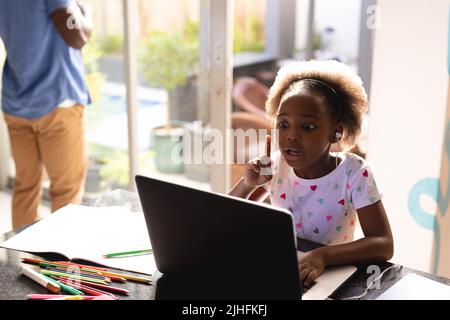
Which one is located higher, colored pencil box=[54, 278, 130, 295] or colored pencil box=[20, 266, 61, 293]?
colored pencil box=[20, 266, 61, 293]

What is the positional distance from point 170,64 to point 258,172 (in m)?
2.15

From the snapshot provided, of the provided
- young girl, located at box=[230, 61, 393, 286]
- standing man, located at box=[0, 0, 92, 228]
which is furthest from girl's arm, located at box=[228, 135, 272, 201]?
standing man, located at box=[0, 0, 92, 228]

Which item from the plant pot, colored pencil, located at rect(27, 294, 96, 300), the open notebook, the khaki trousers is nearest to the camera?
colored pencil, located at rect(27, 294, 96, 300)

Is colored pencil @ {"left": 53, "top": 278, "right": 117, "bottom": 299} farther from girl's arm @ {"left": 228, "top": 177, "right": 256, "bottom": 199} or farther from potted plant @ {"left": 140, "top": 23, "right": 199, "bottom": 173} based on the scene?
potted plant @ {"left": 140, "top": 23, "right": 199, "bottom": 173}

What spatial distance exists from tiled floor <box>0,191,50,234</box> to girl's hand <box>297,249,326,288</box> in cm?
244

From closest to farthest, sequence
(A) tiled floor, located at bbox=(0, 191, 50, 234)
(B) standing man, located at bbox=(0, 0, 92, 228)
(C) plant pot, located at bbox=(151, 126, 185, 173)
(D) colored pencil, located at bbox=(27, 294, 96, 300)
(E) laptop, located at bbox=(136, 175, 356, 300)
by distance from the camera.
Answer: (E) laptop, located at bbox=(136, 175, 356, 300)
(D) colored pencil, located at bbox=(27, 294, 96, 300)
(B) standing man, located at bbox=(0, 0, 92, 228)
(A) tiled floor, located at bbox=(0, 191, 50, 234)
(C) plant pot, located at bbox=(151, 126, 185, 173)

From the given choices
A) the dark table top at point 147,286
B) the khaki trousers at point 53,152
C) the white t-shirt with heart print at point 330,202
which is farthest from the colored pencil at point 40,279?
the khaki trousers at point 53,152

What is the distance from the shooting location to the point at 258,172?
1611 millimetres

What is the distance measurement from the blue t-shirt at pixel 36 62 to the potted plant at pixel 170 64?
3.58 ft

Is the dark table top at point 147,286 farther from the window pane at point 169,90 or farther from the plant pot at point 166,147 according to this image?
the plant pot at point 166,147

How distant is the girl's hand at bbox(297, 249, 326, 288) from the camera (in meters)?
1.27

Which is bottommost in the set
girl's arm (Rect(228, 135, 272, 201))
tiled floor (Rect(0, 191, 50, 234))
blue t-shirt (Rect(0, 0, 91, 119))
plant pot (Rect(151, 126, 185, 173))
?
tiled floor (Rect(0, 191, 50, 234))
